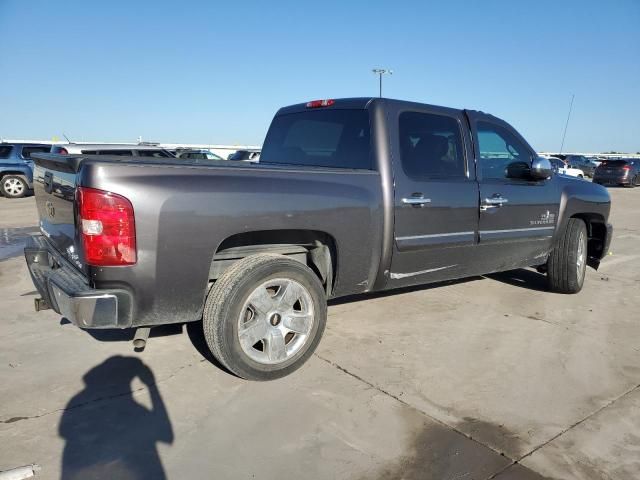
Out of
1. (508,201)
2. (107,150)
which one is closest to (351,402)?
(508,201)

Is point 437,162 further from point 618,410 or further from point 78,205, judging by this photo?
point 78,205

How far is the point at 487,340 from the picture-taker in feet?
12.7

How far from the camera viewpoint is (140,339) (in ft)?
9.38

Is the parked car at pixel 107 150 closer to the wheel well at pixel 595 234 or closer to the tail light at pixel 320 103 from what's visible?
the tail light at pixel 320 103

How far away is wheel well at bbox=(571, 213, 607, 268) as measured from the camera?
536 cm

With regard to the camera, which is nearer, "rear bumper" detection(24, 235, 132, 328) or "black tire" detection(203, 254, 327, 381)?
"rear bumper" detection(24, 235, 132, 328)

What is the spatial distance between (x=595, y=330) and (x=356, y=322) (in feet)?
6.84

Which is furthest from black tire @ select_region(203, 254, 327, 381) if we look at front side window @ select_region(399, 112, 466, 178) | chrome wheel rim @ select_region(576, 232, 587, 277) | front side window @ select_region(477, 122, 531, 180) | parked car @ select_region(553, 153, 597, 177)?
parked car @ select_region(553, 153, 597, 177)

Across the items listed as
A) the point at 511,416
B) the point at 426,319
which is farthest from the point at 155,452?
the point at 426,319

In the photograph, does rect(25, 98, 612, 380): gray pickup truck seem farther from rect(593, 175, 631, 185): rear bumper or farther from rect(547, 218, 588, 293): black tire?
rect(593, 175, 631, 185): rear bumper

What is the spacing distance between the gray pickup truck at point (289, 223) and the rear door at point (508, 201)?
2 cm

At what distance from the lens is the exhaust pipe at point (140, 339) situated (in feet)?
9.27

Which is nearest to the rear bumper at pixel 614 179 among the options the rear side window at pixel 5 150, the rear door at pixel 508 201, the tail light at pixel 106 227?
the rear door at pixel 508 201

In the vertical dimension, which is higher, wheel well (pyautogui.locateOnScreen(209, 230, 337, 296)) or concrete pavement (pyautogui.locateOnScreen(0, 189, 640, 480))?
wheel well (pyautogui.locateOnScreen(209, 230, 337, 296))
